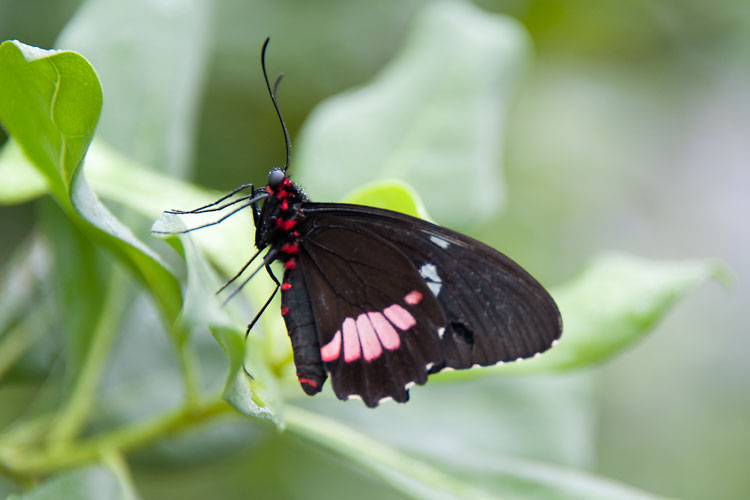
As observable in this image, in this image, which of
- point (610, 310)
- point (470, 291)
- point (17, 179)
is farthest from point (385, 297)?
point (17, 179)

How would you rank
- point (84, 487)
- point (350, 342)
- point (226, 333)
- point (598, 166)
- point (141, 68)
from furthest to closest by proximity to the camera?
1. point (598, 166)
2. point (141, 68)
3. point (350, 342)
4. point (84, 487)
5. point (226, 333)

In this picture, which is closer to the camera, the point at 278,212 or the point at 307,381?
the point at 307,381

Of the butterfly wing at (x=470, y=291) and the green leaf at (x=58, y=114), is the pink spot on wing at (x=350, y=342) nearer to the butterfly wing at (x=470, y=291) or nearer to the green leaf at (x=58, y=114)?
the butterfly wing at (x=470, y=291)

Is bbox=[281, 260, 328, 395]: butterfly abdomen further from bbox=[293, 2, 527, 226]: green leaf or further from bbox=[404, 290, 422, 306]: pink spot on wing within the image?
bbox=[293, 2, 527, 226]: green leaf

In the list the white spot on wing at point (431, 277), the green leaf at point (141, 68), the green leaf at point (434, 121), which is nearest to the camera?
the white spot on wing at point (431, 277)

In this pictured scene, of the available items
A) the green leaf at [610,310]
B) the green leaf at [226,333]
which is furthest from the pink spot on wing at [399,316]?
the green leaf at [226,333]

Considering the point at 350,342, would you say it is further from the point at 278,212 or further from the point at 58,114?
the point at 58,114

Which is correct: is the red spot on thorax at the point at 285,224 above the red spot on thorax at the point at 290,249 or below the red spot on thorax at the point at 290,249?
above
